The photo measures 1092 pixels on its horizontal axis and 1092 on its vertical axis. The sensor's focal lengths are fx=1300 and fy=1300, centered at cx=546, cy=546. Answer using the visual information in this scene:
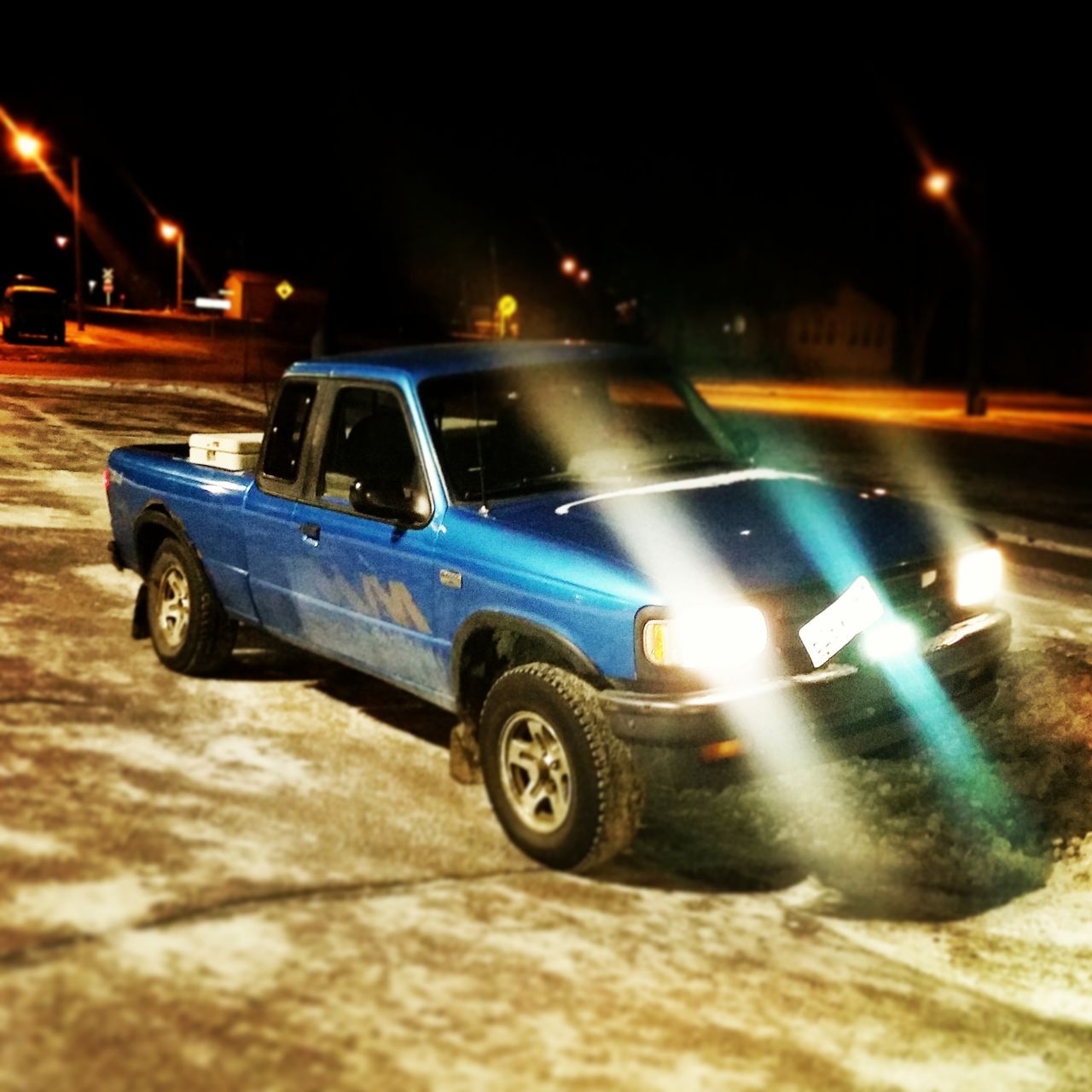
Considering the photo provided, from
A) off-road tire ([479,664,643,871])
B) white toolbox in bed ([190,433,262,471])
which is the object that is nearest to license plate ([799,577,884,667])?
off-road tire ([479,664,643,871])

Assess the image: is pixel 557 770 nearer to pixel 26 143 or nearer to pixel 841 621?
pixel 841 621

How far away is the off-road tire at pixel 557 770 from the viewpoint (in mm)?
4168

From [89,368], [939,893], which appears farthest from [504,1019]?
[89,368]

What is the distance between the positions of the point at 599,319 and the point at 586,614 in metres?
83.6

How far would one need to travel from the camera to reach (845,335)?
7381 cm

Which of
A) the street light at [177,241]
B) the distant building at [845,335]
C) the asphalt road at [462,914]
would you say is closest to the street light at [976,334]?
the asphalt road at [462,914]

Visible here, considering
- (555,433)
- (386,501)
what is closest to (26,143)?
(555,433)

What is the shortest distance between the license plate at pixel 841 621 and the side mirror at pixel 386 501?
151cm

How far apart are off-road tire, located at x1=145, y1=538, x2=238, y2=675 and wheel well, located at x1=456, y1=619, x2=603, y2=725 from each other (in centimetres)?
182

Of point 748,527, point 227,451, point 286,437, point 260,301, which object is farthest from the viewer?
point 260,301

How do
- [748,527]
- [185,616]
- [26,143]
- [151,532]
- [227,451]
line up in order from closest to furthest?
[748,527] < [227,451] < [185,616] < [151,532] < [26,143]

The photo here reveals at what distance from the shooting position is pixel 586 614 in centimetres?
423

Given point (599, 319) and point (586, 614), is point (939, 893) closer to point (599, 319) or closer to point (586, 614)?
point (586, 614)

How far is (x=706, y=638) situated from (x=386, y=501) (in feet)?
4.58
